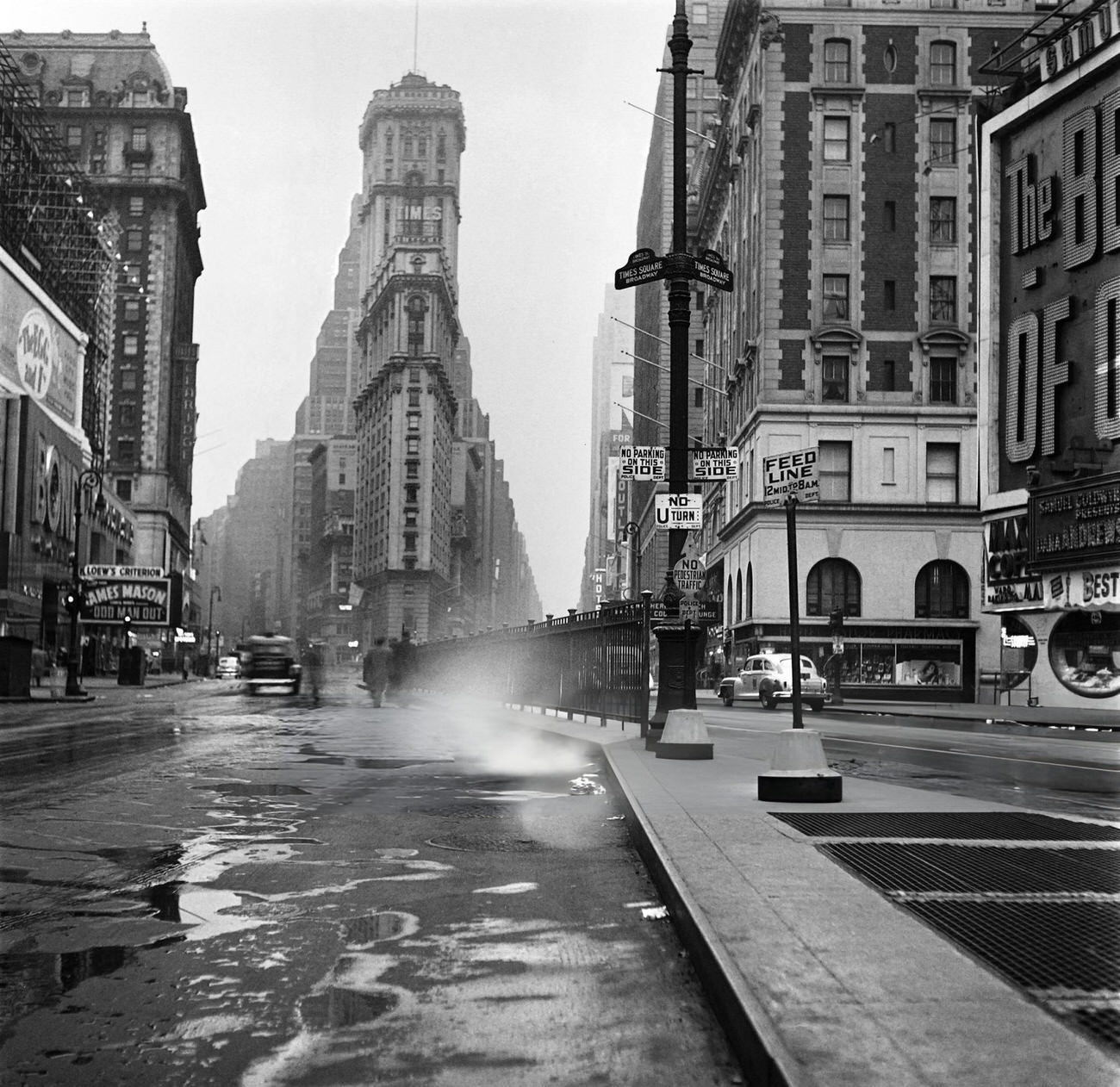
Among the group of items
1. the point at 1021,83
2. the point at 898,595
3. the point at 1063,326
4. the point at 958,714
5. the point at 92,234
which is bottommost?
the point at 958,714

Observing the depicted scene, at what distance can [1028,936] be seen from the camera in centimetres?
530

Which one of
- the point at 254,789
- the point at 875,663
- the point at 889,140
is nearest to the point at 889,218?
the point at 889,140

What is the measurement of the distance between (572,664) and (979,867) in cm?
1685

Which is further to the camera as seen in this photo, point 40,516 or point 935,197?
point 40,516

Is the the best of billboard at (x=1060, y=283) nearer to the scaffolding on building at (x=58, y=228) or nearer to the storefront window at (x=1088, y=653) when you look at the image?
the storefront window at (x=1088, y=653)

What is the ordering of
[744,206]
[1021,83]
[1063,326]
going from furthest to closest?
[744,206] < [1021,83] < [1063,326]

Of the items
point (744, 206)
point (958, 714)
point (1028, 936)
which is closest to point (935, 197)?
point (744, 206)

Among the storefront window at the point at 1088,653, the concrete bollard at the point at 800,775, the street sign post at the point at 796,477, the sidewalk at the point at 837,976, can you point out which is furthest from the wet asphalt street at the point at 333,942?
the storefront window at the point at 1088,653

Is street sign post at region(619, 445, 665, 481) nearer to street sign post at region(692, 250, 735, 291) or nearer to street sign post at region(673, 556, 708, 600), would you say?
street sign post at region(673, 556, 708, 600)

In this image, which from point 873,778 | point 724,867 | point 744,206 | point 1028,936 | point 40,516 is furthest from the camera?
point 40,516

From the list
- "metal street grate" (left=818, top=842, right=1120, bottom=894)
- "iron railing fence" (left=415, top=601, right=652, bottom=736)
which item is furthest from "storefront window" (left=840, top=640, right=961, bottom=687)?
"metal street grate" (left=818, top=842, right=1120, bottom=894)

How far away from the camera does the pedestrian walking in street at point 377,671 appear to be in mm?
35938

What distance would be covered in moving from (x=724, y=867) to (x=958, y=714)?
3117 cm

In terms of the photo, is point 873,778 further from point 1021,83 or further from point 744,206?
point 744,206
